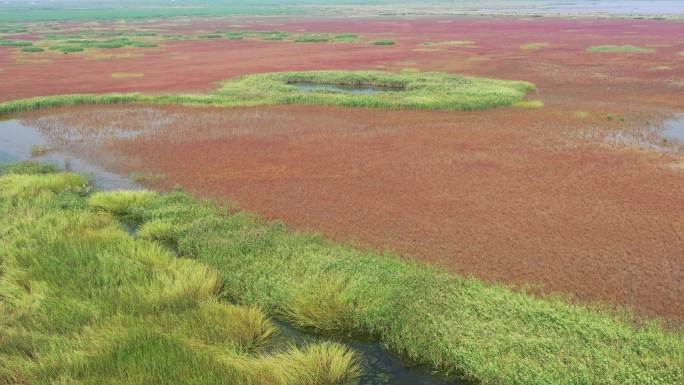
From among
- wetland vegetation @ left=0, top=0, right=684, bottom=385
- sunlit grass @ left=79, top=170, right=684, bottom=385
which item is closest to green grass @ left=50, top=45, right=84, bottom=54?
wetland vegetation @ left=0, top=0, right=684, bottom=385

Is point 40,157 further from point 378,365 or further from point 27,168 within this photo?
point 378,365

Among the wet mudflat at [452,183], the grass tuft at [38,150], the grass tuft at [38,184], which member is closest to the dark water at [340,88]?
the wet mudflat at [452,183]

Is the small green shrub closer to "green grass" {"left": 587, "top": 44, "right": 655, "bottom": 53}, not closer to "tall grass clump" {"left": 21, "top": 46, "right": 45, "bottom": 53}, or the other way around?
"green grass" {"left": 587, "top": 44, "right": 655, "bottom": 53}

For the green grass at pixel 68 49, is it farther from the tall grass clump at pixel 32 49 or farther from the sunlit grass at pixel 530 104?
the sunlit grass at pixel 530 104

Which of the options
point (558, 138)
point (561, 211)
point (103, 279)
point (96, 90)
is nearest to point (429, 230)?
point (561, 211)

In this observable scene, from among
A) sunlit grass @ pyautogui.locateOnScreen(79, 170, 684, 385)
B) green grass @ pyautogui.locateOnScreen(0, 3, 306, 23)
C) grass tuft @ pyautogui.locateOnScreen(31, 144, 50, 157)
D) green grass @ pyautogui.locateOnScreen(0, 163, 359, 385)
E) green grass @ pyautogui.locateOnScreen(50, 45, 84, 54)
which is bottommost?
sunlit grass @ pyautogui.locateOnScreen(79, 170, 684, 385)

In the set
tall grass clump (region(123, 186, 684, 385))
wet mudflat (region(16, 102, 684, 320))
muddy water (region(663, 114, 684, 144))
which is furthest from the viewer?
muddy water (region(663, 114, 684, 144))

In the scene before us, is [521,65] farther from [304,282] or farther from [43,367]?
[43,367]
